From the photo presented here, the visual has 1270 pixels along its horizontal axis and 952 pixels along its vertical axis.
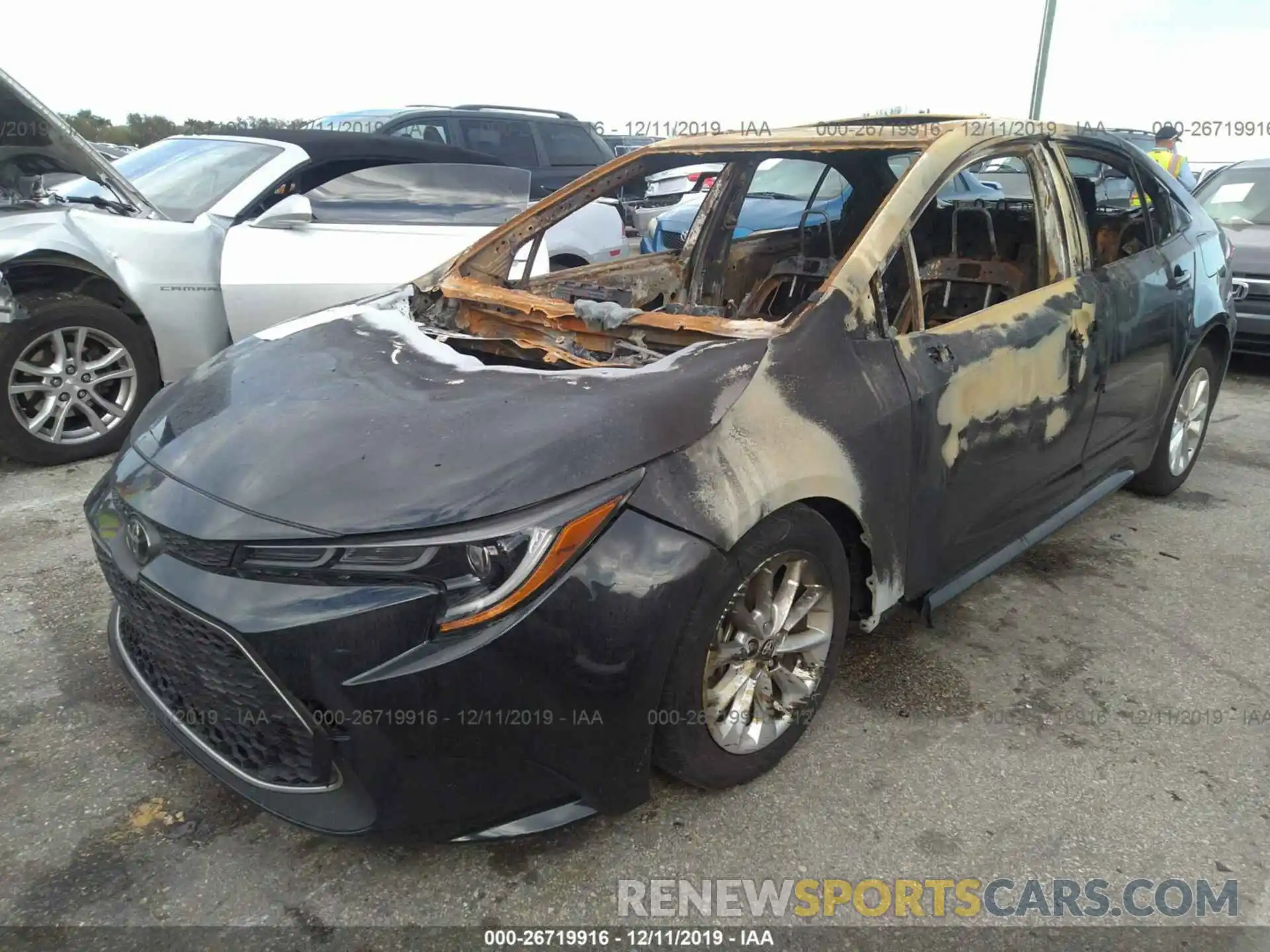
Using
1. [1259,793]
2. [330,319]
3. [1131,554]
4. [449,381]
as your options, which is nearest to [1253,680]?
[1259,793]

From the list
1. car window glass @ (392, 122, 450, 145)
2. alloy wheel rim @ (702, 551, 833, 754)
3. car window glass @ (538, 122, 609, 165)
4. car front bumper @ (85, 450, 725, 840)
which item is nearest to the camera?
car front bumper @ (85, 450, 725, 840)

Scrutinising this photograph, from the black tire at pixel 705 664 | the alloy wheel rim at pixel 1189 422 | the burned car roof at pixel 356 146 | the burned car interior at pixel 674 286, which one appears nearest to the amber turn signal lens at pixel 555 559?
the black tire at pixel 705 664

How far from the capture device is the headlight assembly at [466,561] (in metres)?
1.83

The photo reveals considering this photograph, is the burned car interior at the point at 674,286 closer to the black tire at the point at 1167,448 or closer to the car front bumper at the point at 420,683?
the car front bumper at the point at 420,683

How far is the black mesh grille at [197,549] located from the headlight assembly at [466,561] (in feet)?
0.33

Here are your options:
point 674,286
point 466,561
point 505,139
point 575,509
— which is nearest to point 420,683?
point 466,561

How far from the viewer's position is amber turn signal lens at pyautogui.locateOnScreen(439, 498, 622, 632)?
181 cm

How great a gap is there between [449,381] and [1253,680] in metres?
2.68

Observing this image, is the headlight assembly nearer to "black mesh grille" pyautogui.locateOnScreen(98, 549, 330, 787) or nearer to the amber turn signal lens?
the amber turn signal lens

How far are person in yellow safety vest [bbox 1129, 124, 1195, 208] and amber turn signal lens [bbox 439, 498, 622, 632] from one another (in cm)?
646

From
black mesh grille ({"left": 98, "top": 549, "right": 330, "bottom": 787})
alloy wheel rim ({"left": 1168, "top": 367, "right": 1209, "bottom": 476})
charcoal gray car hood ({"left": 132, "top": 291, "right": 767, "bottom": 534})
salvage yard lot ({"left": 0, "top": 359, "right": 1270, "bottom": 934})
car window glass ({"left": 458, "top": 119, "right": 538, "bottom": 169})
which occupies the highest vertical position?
car window glass ({"left": 458, "top": 119, "right": 538, "bottom": 169})

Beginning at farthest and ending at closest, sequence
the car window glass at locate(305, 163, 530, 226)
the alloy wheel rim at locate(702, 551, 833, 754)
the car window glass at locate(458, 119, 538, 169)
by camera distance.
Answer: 1. the car window glass at locate(458, 119, 538, 169)
2. the car window glass at locate(305, 163, 530, 226)
3. the alloy wheel rim at locate(702, 551, 833, 754)

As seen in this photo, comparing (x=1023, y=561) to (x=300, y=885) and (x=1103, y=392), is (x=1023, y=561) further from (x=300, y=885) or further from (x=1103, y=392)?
(x=300, y=885)

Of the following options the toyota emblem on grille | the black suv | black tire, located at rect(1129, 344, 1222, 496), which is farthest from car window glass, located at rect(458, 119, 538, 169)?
the toyota emblem on grille
